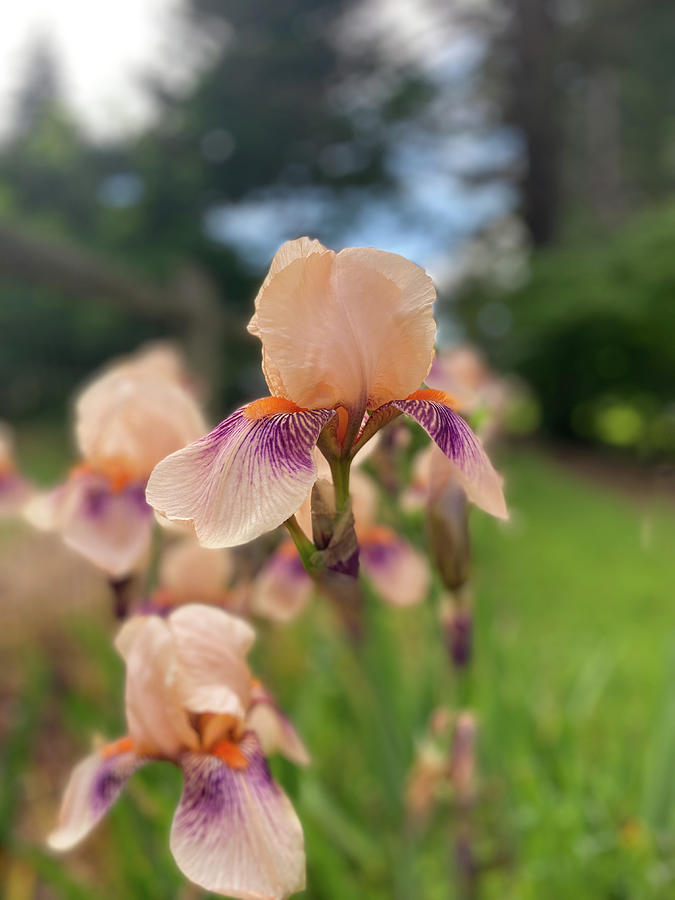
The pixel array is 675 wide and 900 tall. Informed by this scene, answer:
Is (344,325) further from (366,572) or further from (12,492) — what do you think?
(12,492)

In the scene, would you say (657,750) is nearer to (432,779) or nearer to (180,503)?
(432,779)

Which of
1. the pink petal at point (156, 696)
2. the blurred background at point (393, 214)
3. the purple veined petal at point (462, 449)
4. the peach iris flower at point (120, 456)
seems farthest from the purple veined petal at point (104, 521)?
the blurred background at point (393, 214)

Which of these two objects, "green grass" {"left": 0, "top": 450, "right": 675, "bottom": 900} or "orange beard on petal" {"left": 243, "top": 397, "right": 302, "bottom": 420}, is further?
"green grass" {"left": 0, "top": 450, "right": 675, "bottom": 900}

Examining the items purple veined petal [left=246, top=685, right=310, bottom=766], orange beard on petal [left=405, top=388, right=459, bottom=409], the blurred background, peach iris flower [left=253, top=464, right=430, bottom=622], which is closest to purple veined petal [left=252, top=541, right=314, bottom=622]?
peach iris flower [left=253, top=464, right=430, bottom=622]

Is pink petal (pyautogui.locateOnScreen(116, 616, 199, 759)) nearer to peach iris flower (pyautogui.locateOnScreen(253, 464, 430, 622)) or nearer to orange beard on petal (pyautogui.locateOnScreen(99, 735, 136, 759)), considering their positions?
orange beard on petal (pyautogui.locateOnScreen(99, 735, 136, 759))

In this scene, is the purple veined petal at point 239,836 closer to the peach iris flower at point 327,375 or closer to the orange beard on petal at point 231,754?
the orange beard on petal at point 231,754
